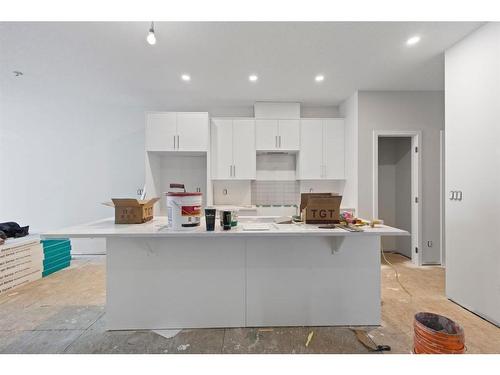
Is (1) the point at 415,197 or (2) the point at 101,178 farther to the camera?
(2) the point at 101,178

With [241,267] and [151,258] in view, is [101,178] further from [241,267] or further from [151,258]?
[241,267]

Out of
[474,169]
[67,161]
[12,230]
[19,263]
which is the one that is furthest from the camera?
[67,161]

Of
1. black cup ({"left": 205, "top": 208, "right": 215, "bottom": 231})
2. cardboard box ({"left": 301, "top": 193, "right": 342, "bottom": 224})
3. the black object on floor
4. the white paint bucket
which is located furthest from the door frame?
the black object on floor

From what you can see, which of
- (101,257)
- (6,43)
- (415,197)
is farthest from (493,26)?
(101,257)

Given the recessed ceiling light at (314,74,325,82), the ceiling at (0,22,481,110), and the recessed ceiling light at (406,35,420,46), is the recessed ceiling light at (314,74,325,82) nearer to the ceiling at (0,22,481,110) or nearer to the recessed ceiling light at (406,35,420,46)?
the ceiling at (0,22,481,110)

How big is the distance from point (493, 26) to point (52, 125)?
241 inches

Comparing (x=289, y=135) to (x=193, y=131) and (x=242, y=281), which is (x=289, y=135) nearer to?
(x=193, y=131)

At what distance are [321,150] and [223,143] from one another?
1683mm

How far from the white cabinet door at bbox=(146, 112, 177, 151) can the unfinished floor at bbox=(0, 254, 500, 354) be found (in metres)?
2.23

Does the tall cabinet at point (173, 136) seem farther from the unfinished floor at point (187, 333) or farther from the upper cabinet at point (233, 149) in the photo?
the unfinished floor at point (187, 333)

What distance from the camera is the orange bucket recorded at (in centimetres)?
142

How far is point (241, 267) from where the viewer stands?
202 centimetres

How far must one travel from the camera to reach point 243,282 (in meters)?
2.02

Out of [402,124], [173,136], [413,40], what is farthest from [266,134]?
[413,40]
